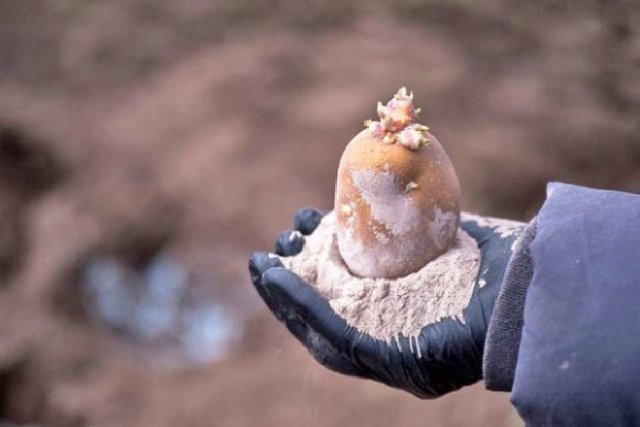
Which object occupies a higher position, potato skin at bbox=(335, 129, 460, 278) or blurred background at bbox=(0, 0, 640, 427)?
blurred background at bbox=(0, 0, 640, 427)

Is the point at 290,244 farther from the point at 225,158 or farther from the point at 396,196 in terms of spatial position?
the point at 225,158

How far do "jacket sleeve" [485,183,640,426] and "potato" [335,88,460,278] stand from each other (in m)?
0.38

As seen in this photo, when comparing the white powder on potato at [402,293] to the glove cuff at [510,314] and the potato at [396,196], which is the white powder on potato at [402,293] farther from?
the glove cuff at [510,314]

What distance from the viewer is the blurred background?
3.13 m

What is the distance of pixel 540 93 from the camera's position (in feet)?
12.3

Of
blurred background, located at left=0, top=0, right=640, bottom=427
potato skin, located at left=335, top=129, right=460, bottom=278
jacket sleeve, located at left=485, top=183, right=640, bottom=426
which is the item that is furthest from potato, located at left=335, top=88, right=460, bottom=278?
blurred background, located at left=0, top=0, right=640, bottom=427

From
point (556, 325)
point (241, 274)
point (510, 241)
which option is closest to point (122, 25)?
Result: point (241, 274)

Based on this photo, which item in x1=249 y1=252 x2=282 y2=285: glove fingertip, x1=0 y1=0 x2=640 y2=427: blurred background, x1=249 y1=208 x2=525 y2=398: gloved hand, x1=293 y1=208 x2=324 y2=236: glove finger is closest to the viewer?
x1=249 y1=208 x2=525 y2=398: gloved hand

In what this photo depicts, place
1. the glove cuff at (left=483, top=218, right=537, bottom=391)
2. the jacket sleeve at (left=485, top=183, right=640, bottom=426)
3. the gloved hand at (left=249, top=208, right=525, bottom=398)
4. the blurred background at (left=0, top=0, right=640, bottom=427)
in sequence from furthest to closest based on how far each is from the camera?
the blurred background at (left=0, top=0, right=640, bottom=427) → the gloved hand at (left=249, top=208, right=525, bottom=398) → the glove cuff at (left=483, top=218, right=537, bottom=391) → the jacket sleeve at (left=485, top=183, right=640, bottom=426)

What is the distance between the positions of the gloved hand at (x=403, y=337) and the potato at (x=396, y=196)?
0.13 meters

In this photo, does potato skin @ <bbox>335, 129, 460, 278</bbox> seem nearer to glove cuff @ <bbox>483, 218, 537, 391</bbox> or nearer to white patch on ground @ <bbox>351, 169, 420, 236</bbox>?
white patch on ground @ <bbox>351, 169, 420, 236</bbox>

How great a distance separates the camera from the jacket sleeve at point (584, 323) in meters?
0.92

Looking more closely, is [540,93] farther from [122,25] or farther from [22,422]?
[22,422]

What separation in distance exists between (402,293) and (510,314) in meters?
0.31
